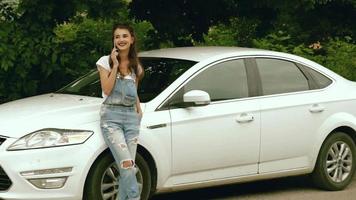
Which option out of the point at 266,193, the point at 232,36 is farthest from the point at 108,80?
the point at 232,36

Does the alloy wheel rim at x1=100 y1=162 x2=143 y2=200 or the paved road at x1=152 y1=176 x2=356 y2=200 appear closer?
the alloy wheel rim at x1=100 y1=162 x2=143 y2=200

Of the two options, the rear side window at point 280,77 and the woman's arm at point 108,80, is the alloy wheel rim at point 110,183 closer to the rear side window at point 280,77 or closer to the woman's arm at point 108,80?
the woman's arm at point 108,80

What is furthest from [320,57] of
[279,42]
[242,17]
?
[242,17]

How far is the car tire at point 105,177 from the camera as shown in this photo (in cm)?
586

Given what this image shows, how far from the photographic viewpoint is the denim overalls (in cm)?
577

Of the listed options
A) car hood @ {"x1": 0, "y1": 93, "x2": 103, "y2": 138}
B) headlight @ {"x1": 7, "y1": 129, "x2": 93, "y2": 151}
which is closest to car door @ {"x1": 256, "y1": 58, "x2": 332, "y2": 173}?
car hood @ {"x1": 0, "y1": 93, "x2": 103, "y2": 138}

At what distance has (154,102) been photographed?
6.33 meters

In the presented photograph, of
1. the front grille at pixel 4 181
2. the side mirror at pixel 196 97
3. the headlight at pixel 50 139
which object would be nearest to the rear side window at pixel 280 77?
the side mirror at pixel 196 97

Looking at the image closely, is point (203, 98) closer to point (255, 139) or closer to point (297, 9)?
point (255, 139)

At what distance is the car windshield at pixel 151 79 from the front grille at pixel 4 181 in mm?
1339

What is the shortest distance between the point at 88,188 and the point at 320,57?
28.9 ft

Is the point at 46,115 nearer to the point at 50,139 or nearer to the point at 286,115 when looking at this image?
the point at 50,139

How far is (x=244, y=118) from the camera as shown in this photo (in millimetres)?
6734

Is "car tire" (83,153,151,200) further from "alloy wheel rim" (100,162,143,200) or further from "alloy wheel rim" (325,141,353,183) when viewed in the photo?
"alloy wheel rim" (325,141,353,183)
